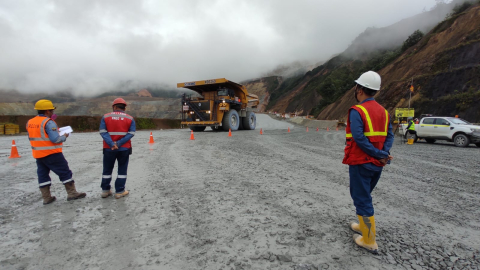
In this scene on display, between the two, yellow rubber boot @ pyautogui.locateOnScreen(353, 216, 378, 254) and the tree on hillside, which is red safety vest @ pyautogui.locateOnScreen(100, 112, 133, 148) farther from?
the tree on hillside

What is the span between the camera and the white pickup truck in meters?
10.4

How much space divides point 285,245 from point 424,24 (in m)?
57.2

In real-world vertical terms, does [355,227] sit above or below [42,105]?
below

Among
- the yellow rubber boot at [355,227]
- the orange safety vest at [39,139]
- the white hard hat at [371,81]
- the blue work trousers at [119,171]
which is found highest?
the white hard hat at [371,81]

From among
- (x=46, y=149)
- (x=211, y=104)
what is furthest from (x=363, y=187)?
(x=211, y=104)

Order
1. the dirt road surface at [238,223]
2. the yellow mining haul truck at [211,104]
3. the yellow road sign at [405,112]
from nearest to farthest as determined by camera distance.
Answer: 1. the dirt road surface at [238,223]
2. the yellow mining haul truck at [211,104]
3. the yellow road sign at [405,112]

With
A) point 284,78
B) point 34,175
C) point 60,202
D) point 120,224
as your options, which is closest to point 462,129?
point 120,224

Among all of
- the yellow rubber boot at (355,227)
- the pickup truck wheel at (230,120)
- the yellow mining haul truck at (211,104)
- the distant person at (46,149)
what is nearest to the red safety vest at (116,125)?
the distant person at (46,149)

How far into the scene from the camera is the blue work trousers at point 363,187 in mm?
2324

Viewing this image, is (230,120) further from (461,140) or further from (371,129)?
(371,129)

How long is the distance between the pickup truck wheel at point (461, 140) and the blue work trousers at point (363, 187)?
11738 millimetres

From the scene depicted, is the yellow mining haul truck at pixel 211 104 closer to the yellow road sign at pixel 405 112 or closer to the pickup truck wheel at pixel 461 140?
the pickup truck wheel at pixel 461 140

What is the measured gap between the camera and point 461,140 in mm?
10734

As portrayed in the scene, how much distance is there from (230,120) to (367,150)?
14.5 meters
